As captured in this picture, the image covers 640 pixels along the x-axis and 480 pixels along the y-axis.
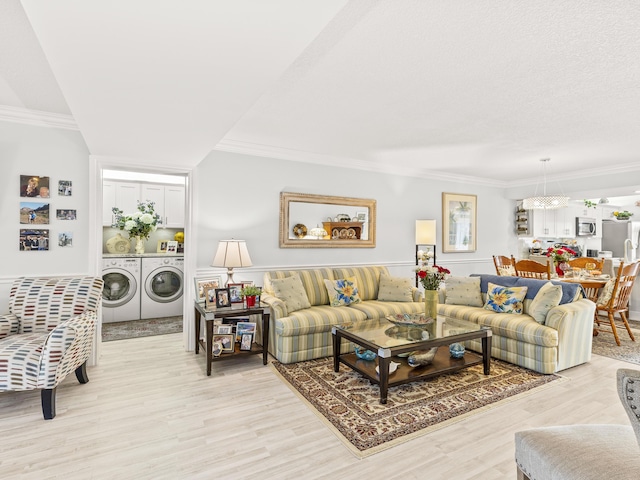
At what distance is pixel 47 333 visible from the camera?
119 inches

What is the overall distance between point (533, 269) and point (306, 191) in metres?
3.29

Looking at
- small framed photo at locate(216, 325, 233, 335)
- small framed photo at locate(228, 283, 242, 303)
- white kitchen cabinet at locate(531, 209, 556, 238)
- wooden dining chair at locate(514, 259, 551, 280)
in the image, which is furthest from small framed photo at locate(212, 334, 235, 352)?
white kitchen cabinet at locate(531, 209, 556, 238)

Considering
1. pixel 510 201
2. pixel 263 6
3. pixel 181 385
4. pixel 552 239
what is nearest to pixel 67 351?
pixel 181 385

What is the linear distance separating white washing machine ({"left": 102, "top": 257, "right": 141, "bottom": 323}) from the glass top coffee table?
11.8 feet

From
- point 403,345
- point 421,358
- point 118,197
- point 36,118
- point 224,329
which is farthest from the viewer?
point 118,197

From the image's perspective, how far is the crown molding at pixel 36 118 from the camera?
10.6 feet

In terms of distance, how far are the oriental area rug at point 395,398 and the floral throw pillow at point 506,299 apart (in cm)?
61

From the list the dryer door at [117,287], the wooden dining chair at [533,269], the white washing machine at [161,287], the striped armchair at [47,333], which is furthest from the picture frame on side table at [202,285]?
the wooden dining chair at [533,269]

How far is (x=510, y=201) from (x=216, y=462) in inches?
272

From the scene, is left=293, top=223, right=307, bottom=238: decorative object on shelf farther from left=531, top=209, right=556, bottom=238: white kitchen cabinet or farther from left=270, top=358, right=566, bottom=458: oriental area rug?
left=531, top=209, right=556, bottom=238: white kitchen cabinet

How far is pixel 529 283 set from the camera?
3977mm

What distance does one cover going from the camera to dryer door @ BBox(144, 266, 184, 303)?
5512mm

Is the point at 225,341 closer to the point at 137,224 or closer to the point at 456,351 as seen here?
the point at 456,351

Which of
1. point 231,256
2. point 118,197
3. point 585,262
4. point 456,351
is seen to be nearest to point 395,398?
point 456,351
